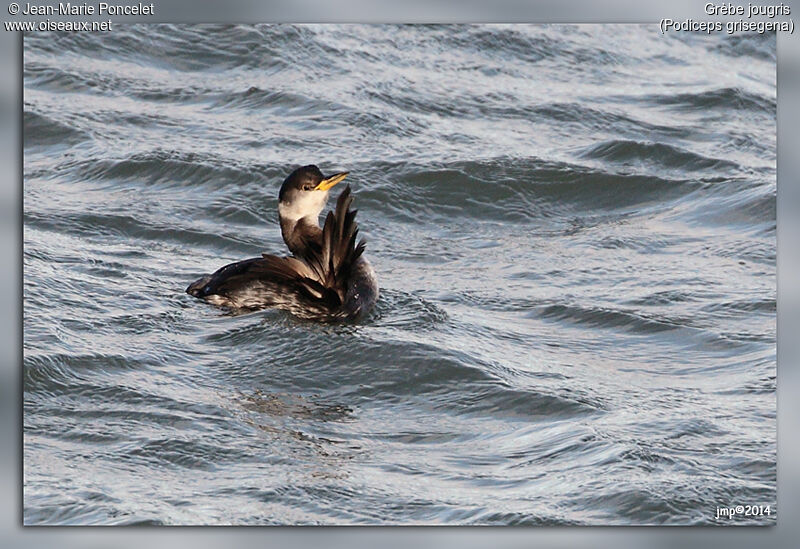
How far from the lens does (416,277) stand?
7.18 meters

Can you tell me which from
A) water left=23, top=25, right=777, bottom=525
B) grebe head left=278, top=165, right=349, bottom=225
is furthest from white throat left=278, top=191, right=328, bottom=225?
water left=23, top=25, right=777, bottom=525

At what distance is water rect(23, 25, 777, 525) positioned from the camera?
471 centimetres

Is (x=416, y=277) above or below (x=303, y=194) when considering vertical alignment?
below

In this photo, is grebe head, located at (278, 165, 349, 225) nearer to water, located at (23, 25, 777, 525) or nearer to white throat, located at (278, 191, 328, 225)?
white throat, located at (278, 191, 328, 225)

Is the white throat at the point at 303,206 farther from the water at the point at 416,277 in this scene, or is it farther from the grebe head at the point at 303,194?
the water at the point at 416,277

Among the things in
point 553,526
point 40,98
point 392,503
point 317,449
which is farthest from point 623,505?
point 40,98

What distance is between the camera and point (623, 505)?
14.9 feet

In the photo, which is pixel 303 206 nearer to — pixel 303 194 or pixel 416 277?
pixel 303 194

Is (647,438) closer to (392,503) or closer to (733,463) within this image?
(733,463)

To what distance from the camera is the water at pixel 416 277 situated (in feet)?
15.5

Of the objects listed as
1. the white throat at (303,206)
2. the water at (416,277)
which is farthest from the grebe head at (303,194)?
the water at (416,277)

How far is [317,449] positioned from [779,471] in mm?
1678

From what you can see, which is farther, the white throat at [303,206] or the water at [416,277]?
the white throat at [303,206]

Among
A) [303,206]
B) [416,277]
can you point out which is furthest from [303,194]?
[416,277]
